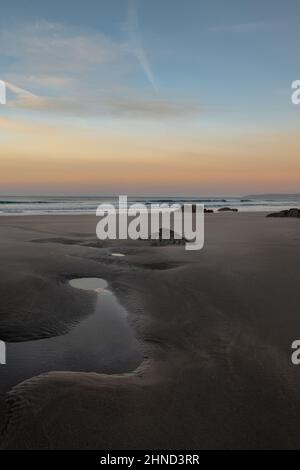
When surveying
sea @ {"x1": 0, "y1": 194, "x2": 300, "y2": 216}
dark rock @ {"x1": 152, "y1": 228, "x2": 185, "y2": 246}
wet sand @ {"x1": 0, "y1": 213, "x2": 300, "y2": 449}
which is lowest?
wet sand @ {"x1": 0, "y1": 213, "x2": 300, "y2": 449}

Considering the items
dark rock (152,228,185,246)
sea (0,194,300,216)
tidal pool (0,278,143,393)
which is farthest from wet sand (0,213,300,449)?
sea (0,194,300,216)

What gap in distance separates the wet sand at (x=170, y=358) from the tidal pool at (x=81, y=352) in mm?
131

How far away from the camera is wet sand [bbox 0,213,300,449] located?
2.24 meters

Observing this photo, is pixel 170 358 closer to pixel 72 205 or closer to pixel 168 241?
pixel 168 241

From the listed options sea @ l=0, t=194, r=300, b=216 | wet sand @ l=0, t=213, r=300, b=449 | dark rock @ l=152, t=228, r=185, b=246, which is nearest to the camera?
wet sand @ l=0, t=213, r=300, b=449

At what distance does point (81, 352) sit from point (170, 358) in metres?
0.85

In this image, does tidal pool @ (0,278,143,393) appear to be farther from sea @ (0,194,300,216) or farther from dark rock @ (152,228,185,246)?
sea @ (0,194,300,216)

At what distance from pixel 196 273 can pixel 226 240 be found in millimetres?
4559

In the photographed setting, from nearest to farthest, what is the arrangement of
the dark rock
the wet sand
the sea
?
the wet sand, the dark rock, the sea

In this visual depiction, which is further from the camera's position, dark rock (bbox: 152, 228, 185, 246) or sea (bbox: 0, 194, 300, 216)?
sea (bbox: 0, 194, 300, 216)

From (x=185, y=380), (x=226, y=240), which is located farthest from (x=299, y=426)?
(x=226, y=240)

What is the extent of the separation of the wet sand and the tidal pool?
13 centimetres
